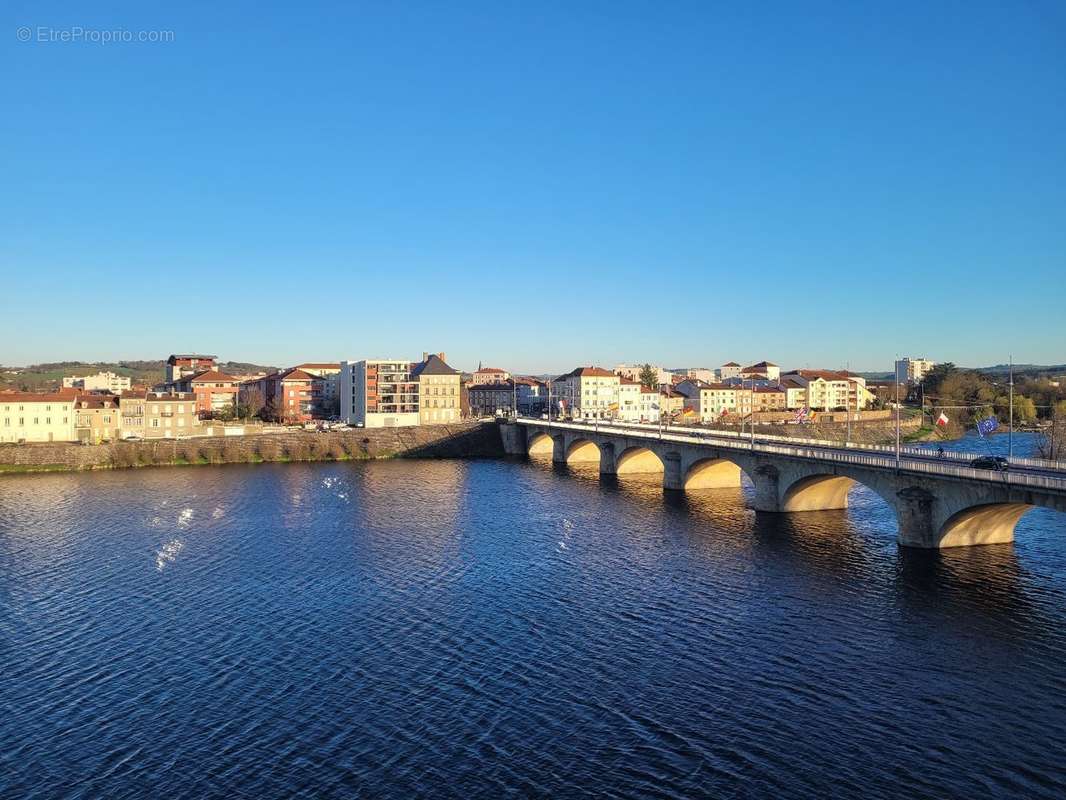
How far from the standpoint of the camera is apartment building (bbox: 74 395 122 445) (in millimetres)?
131250

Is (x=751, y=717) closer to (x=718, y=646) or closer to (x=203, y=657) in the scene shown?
(x=718, y=646)

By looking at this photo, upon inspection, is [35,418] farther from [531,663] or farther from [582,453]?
[531,663]

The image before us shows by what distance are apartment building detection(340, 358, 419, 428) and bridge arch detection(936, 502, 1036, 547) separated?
4512 inches

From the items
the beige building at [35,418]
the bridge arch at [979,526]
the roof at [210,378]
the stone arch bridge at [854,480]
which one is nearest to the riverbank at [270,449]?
the beige building at [35,418]

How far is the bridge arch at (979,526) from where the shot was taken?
52125 millimetres

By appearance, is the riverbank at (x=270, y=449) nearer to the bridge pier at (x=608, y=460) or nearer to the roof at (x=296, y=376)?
the bridge pier at (x=608, y=460)

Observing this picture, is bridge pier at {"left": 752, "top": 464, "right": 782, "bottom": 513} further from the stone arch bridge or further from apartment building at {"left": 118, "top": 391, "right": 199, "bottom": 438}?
apartment building at {"left": 118, "top": 391, "right": 199, "bottom": 438}

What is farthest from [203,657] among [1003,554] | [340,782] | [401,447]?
[401,447]

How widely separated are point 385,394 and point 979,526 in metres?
121

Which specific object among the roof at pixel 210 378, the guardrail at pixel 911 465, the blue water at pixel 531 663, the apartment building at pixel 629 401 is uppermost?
the roof at pixel 210 378

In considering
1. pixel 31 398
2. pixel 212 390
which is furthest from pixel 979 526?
pixel 212 390

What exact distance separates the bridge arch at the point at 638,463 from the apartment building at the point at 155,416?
79227 mm

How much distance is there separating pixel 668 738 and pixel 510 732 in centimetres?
596

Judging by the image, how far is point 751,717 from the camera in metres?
30.0
